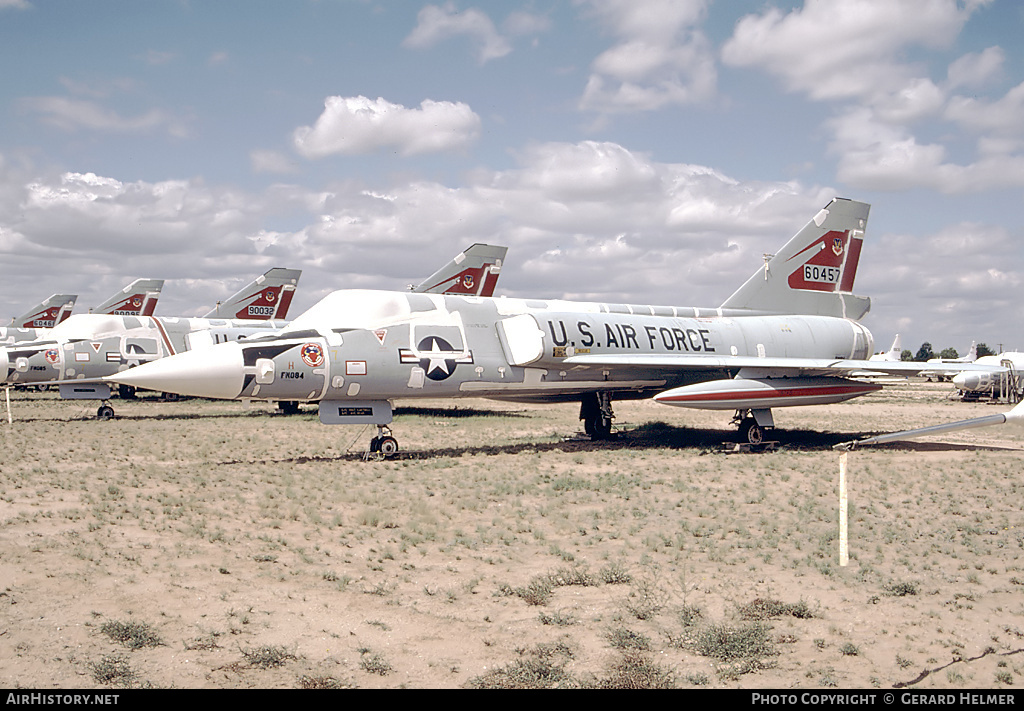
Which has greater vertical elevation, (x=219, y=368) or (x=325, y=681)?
(x=219, y=368)

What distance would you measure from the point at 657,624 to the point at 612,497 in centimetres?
498

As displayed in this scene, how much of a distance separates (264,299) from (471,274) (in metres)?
11.2

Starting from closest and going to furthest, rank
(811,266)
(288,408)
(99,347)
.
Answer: (811,266), (99,347), (288,408)

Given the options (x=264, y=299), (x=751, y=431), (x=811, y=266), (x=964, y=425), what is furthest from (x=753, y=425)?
(x=264, y=299)

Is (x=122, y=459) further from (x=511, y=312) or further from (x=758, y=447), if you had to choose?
(x=758, y=447)

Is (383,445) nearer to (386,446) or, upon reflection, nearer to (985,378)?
(386,446)

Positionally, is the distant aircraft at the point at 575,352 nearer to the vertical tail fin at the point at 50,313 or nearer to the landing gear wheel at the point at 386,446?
the landing gear wheel at the point at 386,446

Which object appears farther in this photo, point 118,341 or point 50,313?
point 50,313

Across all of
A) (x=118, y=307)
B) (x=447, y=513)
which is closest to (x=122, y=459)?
(x=447, y=513)

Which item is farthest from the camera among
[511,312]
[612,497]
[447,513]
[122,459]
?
[511,312]

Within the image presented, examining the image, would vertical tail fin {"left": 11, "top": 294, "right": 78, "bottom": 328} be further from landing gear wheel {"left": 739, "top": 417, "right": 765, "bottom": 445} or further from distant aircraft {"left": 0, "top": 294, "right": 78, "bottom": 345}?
landing gear wheel {"left": 739, "top": 417, "right": 765, "bottom": 445}

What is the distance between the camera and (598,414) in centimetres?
1720

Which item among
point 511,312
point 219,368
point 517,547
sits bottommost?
point 517,547

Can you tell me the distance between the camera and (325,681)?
4.43 m
